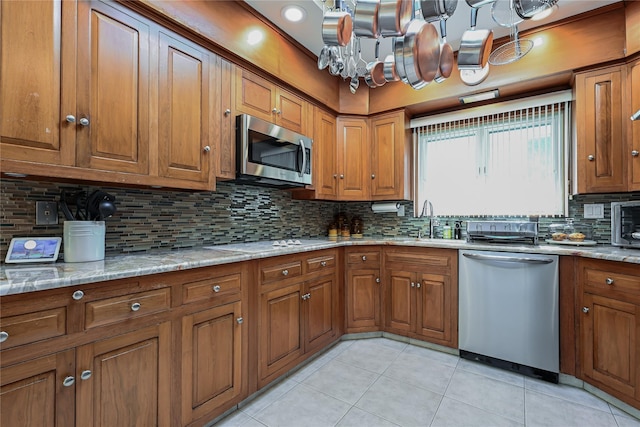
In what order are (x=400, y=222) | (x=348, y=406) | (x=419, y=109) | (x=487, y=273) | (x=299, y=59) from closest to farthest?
1. (x=348, y=406)
2. (x=487, y=273)
3. (x=299, y=59)
4. (x=419, y=109)
5. (x=400, y=222)

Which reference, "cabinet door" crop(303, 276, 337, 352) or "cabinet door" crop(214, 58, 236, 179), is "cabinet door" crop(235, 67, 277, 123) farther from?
"cabinet door" crop(303, 276, 337, 352)

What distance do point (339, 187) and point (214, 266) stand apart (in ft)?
5.70

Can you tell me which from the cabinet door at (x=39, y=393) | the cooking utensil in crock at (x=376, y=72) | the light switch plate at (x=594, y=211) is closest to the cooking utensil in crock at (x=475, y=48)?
the cooking utensil in crock at (x=376, y=72)

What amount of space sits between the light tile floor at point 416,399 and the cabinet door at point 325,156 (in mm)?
1498

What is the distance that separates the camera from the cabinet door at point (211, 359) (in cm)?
141

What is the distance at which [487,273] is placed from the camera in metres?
2.21

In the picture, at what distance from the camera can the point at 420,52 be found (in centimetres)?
129

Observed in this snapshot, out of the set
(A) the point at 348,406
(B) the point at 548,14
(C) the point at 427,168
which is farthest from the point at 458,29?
(A) the point at 348,406

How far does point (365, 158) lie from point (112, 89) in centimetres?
223

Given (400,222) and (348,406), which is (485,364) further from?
(400,222)

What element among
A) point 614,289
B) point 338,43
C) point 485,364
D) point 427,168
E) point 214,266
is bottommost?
point 485,364

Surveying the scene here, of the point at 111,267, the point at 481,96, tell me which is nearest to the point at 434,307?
the point at 481,96

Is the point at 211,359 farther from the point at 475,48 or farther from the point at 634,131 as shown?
the point at 634,131

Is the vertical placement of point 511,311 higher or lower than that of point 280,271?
lower
